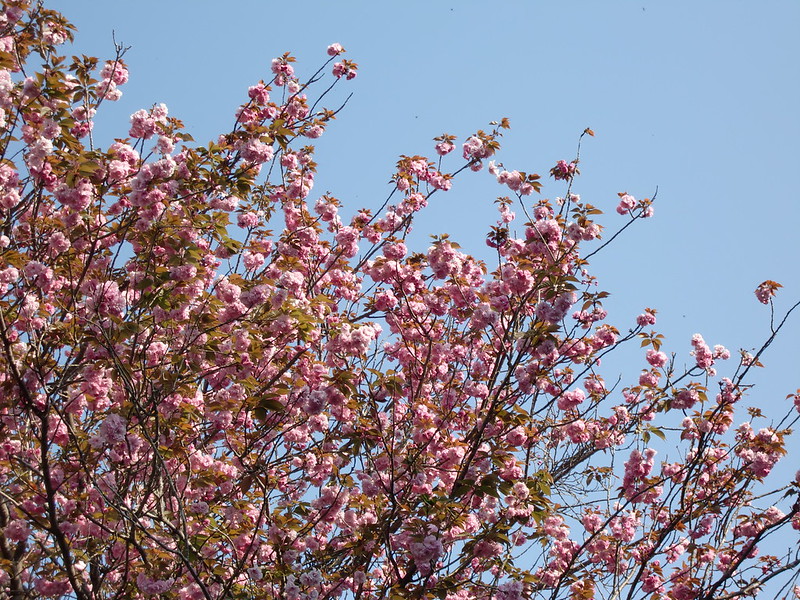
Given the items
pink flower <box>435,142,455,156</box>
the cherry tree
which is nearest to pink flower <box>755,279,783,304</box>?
the cherry tree

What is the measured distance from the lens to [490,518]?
5.14 m

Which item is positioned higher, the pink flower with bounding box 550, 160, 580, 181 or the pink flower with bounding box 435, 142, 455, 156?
the pink flower with bounding box 435, 142, 455, 156

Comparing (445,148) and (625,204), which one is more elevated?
(445,148)

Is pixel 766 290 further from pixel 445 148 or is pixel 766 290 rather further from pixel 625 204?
pixel 445 148

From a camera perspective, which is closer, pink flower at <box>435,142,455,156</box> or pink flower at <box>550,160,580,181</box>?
pink flower at <box>550,160,580,181</box>

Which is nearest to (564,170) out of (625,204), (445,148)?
(625,204)

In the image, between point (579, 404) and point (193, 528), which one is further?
point (579, 404)

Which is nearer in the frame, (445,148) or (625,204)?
(625,204)

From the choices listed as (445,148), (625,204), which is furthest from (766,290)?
(445,148)

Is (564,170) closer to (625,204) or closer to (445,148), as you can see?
(625,204)

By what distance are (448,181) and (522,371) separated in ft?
7.77

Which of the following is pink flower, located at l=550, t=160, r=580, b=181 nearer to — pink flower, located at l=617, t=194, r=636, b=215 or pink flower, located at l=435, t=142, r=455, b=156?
pink flower, located at l=617, t=194, r=636, b=215

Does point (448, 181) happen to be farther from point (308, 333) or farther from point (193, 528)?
point (193, 528)

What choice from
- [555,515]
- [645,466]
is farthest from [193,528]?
[645,466]
